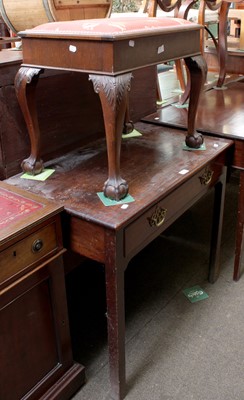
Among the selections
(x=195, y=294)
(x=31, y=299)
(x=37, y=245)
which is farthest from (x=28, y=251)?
(x=195, y=294)

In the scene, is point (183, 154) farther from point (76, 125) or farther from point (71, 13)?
point (71, 13)

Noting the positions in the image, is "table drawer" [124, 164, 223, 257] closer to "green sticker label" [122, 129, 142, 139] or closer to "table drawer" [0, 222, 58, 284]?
"table drawer" [0, 222, 58, 284]

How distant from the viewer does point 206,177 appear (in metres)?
1.50

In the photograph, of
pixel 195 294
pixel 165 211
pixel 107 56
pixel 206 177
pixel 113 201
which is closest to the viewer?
pixel 107 56

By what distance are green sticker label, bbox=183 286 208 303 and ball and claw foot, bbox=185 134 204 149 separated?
2.36 ft

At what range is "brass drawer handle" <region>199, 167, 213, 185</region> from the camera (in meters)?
1.47

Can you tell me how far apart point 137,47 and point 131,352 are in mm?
1100

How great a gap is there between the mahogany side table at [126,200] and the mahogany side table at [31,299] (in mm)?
90

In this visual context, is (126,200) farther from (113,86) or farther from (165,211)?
(113,86)

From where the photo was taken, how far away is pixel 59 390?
128 cm

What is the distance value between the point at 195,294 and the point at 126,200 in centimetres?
90

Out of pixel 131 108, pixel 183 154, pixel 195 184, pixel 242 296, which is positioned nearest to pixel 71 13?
pixel 131 108

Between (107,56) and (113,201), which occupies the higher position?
(107,56)

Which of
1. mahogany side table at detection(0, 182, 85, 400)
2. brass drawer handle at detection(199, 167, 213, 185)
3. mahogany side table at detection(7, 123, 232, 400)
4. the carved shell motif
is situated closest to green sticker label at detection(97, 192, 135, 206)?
mahogany side table at detection(7, 123, 232, 400)
